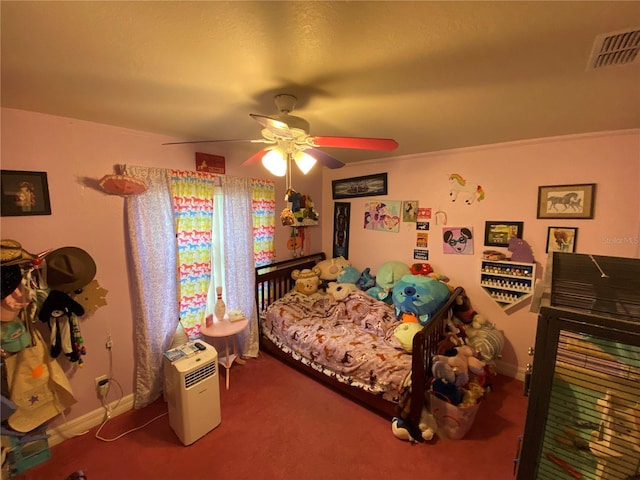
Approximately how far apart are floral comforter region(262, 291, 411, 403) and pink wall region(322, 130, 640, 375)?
2.73 feet

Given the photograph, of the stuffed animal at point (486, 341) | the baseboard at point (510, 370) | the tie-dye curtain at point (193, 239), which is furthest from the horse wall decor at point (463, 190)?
the tie-dye curtain at point (193, 239)

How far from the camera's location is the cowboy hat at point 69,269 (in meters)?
1.70

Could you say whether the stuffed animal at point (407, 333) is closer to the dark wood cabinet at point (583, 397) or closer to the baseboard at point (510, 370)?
the baseboard at point (510, 370)

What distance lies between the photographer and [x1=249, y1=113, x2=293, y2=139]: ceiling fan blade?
1.09 metres

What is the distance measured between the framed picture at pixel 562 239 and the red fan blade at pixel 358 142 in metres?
1.92

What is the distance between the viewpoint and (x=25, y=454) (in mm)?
1630

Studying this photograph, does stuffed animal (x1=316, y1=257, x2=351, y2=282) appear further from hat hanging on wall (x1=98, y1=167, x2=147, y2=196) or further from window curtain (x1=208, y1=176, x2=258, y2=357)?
hat hanging on wall (x1=98, y1=167, x2=147, y2=196)

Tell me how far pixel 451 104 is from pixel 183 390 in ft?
8.36

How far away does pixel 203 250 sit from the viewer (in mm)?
2441

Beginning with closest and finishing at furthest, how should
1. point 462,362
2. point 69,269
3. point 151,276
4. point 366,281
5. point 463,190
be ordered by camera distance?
point 69,269 → point 462,362 → point 151,276 → point 463,190 → point 366,281

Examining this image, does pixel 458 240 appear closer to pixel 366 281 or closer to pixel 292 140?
pixel 366 281

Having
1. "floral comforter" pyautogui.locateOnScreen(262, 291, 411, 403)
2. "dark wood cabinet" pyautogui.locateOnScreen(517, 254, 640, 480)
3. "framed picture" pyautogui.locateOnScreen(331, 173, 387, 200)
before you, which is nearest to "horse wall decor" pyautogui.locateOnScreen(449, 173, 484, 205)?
"framed picture" pyautogui.locateOnScreen(331, 173, 387, 200)

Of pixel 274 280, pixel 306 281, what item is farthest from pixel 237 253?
pixel 306 281

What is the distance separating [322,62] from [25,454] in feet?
9.39
